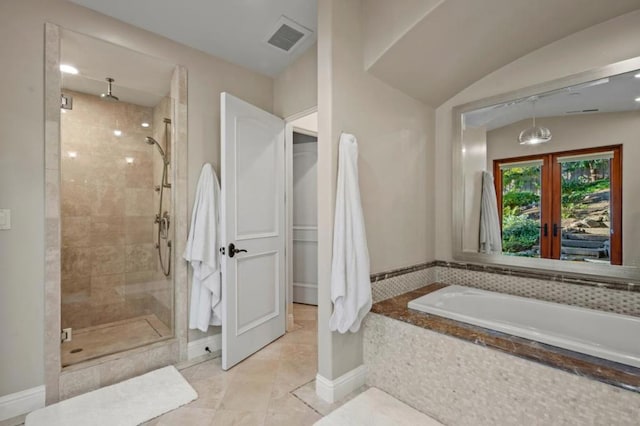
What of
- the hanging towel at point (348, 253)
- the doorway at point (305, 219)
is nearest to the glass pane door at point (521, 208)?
the hanging towel at point (348, 253)

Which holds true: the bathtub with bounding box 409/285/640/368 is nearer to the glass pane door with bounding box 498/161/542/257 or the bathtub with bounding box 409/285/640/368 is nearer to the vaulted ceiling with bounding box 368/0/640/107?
the glass pane door with bounding box 498/161/542/257

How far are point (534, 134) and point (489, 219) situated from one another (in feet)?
2.27

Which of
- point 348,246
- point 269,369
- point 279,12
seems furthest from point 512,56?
point 269,369

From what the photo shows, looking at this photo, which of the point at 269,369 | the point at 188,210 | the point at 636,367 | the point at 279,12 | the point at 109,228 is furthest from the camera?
the point at 109,228

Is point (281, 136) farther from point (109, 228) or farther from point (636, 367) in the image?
point (636, 367)

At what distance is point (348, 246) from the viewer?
1738mm

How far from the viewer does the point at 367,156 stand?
1999 millimetres

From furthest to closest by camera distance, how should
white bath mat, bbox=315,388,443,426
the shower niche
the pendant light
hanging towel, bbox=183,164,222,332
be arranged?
hanging towel, bbox=183,164,222,332
the pendant light
the shower niche
white bath mat, bbox=315,388,443,426

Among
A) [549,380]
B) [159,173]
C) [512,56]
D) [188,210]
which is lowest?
[549,380]

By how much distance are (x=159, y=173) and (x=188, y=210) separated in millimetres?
453

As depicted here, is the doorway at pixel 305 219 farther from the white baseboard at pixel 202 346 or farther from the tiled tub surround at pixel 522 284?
the tiled tub surround at pixel 522 284

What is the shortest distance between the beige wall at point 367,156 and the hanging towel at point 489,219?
419 millimetres

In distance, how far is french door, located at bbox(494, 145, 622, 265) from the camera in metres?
1.85

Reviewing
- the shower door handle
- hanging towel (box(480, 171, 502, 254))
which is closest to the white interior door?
hanging towel (box(480, 171, 502, 254))
